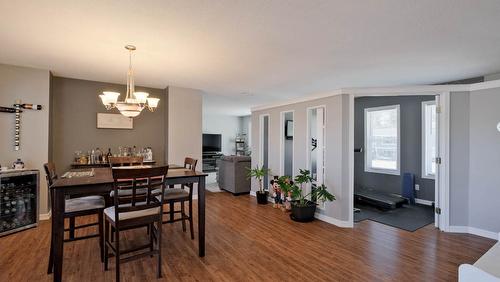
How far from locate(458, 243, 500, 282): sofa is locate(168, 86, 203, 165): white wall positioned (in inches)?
182

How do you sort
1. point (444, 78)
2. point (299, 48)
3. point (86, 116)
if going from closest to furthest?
point (299, 48), point (444, 78), point (86, 116)

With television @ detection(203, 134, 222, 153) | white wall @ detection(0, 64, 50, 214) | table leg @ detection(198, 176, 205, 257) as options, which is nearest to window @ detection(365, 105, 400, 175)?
table leg @ detection(198, 176, 205, 257)

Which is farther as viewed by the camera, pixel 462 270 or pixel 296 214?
pixel 296 214

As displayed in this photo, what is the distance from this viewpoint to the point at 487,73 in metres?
3.95

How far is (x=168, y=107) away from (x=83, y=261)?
10.4ft

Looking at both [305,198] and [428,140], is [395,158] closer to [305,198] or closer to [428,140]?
[428,140]

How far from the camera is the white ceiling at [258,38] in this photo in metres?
2.12

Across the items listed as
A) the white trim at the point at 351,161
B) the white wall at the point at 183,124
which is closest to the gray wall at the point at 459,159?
A: the white trim at the point at 351,161

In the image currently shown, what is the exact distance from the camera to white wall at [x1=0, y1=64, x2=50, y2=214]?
3.68 meters

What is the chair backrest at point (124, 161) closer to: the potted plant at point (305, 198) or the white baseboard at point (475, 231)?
the potted plant at point (305, 198)

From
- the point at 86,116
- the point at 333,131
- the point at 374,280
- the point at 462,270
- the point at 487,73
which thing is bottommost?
the point at 374,280

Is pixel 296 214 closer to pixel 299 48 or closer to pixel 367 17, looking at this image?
pixel 299 48

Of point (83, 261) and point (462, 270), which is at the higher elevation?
point (462, 270)

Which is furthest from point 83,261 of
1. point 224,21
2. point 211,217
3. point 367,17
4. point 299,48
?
point 367,17
